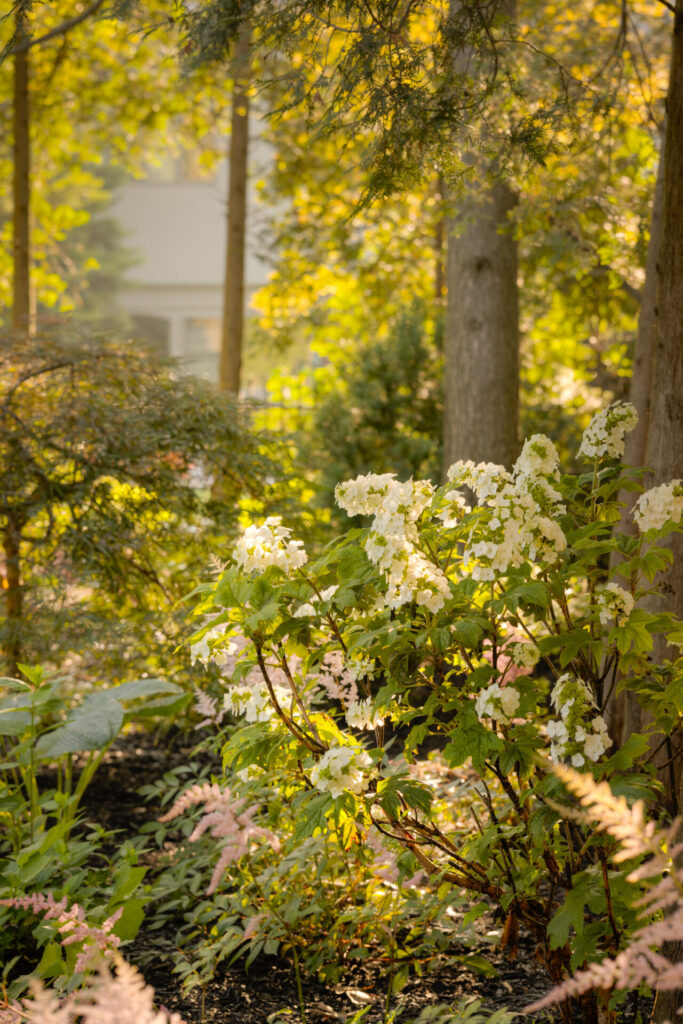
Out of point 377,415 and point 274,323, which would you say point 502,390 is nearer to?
point 377,415

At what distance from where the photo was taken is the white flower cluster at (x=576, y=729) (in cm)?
165

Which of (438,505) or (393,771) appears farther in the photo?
(393,771)

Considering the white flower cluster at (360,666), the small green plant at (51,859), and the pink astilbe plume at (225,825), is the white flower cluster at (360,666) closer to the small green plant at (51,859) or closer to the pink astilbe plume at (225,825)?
the pink astilbe plume at (225,825)

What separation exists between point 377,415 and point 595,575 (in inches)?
171

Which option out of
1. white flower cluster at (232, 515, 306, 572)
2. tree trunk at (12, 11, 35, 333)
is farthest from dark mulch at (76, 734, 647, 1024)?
tree trunk at (12, 11, 35, 333)

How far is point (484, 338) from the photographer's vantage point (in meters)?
4.61

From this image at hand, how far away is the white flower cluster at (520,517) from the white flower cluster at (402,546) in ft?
0.31

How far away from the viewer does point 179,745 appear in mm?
4812

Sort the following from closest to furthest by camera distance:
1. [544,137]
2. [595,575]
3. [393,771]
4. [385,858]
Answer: [595,575] → [393,771] → [385,858] → [544,137]

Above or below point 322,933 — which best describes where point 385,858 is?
above

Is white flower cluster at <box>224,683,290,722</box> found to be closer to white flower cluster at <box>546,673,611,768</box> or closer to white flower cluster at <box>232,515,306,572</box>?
white flower cluster at <box>232,515,306,572</box>

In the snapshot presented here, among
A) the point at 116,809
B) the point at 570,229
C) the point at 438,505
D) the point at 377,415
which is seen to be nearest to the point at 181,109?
the point at 377,415

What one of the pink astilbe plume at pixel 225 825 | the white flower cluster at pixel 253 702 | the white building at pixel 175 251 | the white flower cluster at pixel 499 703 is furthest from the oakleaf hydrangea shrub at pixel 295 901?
the white building at pixel 175 251

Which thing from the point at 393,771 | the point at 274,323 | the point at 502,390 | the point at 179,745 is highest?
the point at 274,323
